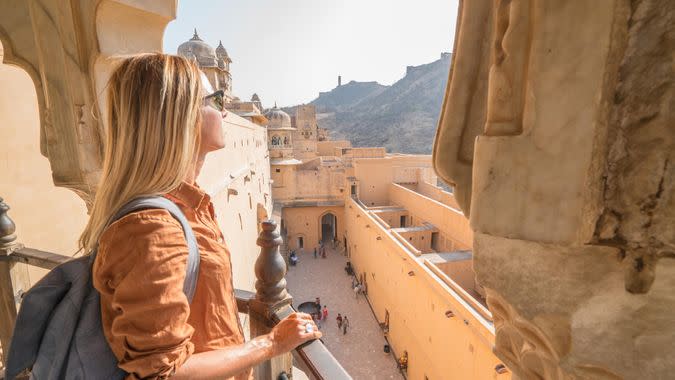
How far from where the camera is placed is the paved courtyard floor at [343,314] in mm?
9586

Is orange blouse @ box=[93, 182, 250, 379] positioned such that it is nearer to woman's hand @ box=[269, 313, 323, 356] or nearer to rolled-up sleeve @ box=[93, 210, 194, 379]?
rolled-up sleeve @ box=[93, 210, 194, 379]

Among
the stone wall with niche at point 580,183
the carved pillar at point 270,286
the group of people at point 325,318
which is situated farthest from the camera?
the group of people at point 325,318

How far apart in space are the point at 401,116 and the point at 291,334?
63735mm

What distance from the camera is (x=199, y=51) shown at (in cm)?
2105

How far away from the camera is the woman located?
840 mm

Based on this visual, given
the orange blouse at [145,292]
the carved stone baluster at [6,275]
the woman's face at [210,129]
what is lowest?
the carved stone baluster at [6,275]

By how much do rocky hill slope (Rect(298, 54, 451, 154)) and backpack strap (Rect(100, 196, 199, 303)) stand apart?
51.3 metres

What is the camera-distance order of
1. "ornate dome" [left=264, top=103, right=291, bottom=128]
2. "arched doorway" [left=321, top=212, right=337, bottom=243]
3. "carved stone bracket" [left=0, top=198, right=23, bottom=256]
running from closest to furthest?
1. "carved stone bracket" [left=0, top=198, right=23, bottom=256]
2. "arched doorway" [left=321, top=212, right=337, bottom=243]
3. "ornate dome" [left=264, top=103, right=291, bottom=128]

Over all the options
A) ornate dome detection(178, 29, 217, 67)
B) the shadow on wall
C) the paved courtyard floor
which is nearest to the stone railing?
the shadow on wall

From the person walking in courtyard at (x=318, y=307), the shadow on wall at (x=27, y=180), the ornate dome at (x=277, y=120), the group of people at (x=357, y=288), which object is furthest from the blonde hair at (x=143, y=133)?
the ornate dome at (x=277, y=120)

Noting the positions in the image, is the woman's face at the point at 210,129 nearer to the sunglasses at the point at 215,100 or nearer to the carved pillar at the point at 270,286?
the sunglasses at the point at 215,100

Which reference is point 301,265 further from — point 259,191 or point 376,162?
point 376,162

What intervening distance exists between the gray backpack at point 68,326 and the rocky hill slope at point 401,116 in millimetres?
51408

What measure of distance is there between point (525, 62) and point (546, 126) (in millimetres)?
179
